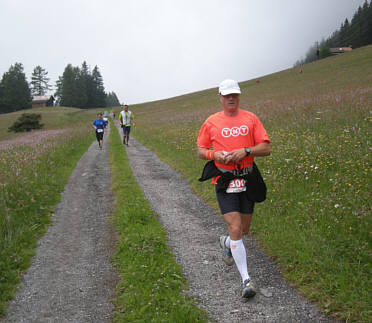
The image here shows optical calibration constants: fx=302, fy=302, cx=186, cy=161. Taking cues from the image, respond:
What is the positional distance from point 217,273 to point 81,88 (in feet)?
383

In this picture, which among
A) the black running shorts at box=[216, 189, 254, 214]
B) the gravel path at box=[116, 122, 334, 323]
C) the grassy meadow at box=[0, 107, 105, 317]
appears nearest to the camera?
the gravel path at box=[116, 122, 334, 323]

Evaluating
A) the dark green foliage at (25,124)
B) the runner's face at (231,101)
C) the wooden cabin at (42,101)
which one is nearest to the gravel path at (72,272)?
the runner's face at (231,101)

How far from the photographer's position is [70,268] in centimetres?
508

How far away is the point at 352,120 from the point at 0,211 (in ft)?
38.2

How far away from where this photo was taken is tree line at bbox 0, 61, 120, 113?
96375 mm

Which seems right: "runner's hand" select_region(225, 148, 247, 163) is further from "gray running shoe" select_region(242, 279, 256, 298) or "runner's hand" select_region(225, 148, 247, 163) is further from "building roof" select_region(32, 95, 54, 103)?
"building roof" select_region(32, 95, 54, 103)

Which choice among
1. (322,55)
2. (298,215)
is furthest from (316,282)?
(322,55)

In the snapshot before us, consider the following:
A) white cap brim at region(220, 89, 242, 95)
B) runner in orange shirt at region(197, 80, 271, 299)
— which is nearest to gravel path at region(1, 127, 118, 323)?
runner in orange shirt at region(197, 80, 271, 299)

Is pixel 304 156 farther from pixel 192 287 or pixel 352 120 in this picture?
pixel 192 287

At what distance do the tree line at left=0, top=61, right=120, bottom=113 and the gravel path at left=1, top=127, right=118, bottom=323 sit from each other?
343 ft

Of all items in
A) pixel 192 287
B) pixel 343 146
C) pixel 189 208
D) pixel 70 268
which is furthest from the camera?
pixel 343 146

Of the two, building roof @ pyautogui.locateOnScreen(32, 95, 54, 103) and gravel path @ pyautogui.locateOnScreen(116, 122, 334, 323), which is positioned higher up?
building roof @ pyautogui.locateOnScreen(32, 95, 54, 103)

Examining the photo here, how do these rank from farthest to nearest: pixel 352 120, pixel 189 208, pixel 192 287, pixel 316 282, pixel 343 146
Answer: pixel 352 120 → pixel 343 146 → pixel 189 208 → pixel 192 287 → pixel 316 282

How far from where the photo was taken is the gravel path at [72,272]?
12.8 ft
